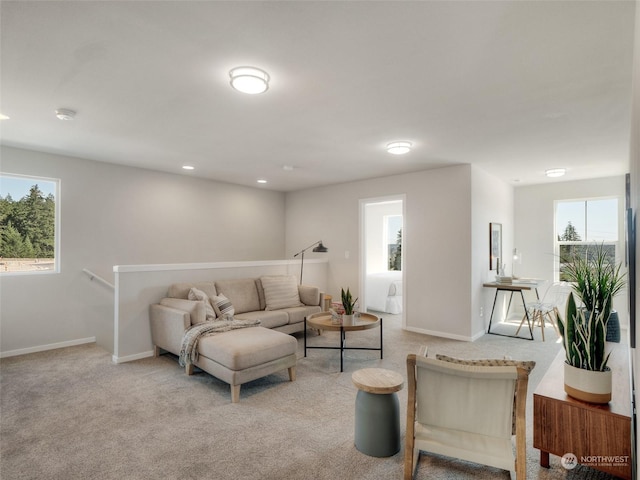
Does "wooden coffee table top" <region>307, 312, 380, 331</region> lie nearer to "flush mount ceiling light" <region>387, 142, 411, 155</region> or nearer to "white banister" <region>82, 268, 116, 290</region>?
"flush mount ceiling light" <region>387, 142, 411, 155</region>

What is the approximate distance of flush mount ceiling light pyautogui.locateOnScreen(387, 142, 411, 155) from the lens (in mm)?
3883

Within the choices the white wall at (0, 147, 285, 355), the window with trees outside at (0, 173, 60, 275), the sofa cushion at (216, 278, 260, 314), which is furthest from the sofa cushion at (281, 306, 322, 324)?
the window with trees outside at (0, 173, 60, 275)

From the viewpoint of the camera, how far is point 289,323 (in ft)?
15.3

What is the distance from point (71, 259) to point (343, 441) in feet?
13.7

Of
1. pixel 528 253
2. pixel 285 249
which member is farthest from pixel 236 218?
pixel 528 253

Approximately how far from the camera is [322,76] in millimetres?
2367

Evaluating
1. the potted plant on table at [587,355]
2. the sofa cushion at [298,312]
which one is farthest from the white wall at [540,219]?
the potted plant on table at [587,355]

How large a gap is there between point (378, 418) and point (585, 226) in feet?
18.9

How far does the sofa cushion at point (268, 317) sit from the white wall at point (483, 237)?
2.60 meters

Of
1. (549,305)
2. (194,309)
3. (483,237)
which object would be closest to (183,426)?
(194,309)

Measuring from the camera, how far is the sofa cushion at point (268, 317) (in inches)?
169

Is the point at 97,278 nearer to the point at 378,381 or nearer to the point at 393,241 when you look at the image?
the point at 378,381

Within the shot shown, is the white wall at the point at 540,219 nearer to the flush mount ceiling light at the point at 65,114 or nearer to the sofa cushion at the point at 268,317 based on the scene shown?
the sofa cushion at the point at 268,317

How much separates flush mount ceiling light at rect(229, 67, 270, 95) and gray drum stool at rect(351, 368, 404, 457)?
212 cm
